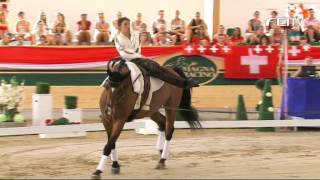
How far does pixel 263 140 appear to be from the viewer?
42.7ft

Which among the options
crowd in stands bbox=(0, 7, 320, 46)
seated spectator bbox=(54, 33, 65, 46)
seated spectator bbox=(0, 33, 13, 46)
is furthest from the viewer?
crowd in stands bbox=(0, 7, 320, 46)

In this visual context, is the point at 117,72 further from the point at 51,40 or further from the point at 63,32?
the point at 63,32

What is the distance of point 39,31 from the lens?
1770 centimetres

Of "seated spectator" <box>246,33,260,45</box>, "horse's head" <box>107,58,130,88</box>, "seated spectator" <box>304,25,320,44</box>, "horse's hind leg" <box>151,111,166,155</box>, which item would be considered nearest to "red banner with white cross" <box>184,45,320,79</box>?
"seated spectator" <box>246,33,260,45</box>

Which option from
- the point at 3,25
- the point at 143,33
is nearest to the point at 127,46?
the point at 143,33

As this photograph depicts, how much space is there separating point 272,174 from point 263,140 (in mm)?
4137

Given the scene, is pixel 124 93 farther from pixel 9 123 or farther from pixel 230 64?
pixel 230 64

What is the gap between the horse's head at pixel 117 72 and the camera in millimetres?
8523

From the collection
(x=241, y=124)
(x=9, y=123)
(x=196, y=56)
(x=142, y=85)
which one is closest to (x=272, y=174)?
(x=142, y=85)

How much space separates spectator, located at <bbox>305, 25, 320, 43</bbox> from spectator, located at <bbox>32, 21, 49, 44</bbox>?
7.64m

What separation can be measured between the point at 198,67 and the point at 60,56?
362 cm

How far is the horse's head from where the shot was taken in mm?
8523

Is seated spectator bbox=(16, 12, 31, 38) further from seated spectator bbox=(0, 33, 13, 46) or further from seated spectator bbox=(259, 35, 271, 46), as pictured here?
seated spectator bbox=(259, 35, 271, 46)

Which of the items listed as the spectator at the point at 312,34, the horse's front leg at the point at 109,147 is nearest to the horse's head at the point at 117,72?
the horse's front leg at the point at 109,147
